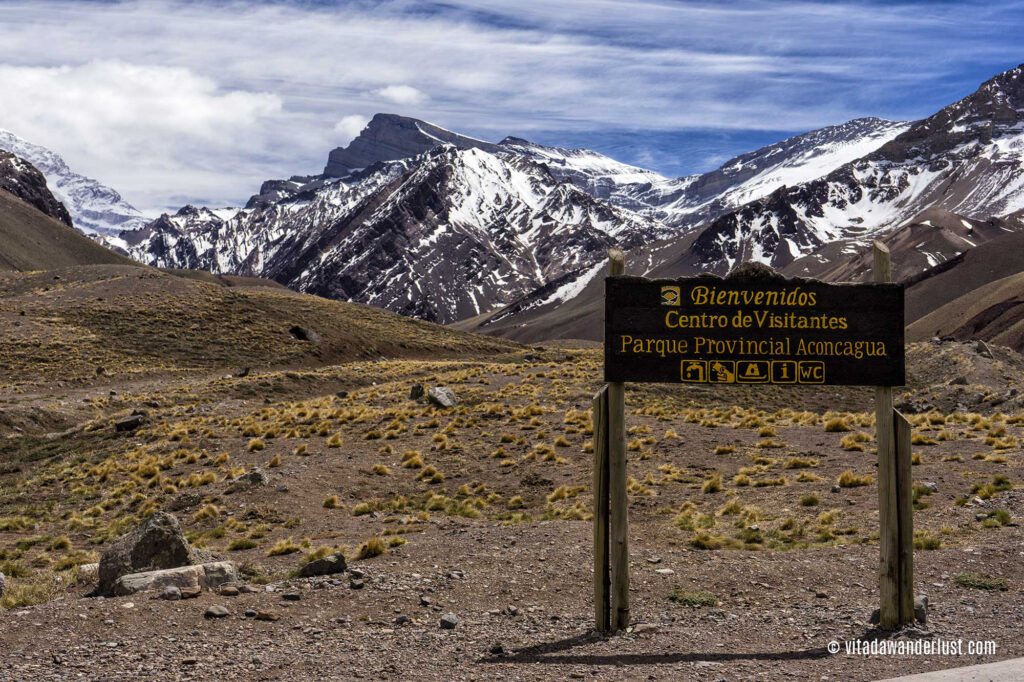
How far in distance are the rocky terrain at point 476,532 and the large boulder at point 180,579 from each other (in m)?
0.04

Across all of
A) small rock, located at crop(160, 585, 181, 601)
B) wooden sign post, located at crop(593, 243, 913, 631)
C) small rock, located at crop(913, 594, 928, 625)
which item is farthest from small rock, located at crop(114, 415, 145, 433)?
small rock, located at crop(913, 594, 928, 625)

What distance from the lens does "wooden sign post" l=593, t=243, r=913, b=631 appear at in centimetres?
1002

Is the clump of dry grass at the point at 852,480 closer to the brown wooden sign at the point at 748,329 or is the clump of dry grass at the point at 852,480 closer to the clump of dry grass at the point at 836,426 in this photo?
the clump of dry grass at the point at 836,426

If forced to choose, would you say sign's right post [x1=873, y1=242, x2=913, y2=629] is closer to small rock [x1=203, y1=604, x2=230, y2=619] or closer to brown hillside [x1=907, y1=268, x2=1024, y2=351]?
small rock [x1=203, y1=604, x2=230, y2=619]

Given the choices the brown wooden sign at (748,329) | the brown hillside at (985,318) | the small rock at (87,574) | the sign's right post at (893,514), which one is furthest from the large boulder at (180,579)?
the brown hillside at (985,318)

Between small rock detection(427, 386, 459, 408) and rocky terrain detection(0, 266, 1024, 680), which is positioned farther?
small rock detection(427, 386, 459, 408)

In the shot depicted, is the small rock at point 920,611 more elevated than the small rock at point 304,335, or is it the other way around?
the small rock at point 304,335

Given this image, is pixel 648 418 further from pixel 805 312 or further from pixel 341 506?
pixel 805 312

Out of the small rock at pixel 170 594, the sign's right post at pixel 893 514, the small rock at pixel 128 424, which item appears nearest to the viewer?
the sign's right post at pixel 893 514

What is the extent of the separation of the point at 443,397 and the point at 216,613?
75.0ft

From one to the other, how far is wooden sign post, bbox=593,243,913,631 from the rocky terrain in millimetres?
1668

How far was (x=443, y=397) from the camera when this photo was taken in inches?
1318

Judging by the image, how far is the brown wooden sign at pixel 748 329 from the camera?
1009cm

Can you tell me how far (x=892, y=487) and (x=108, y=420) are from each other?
113 ft
